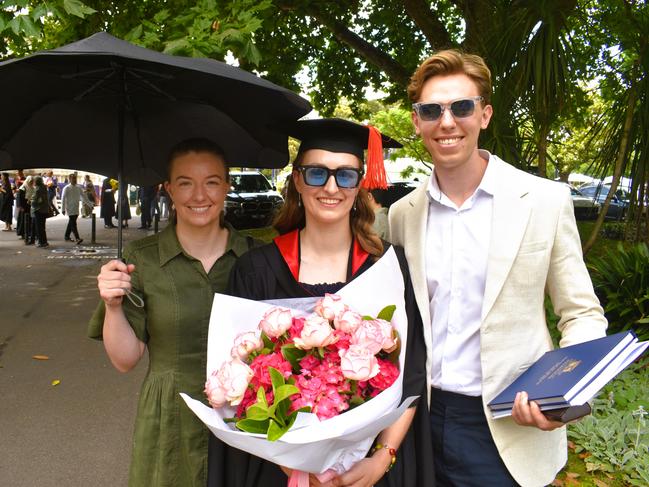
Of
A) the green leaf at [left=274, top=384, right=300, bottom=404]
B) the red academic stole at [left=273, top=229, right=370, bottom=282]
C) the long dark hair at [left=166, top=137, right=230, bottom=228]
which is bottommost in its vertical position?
the green leaf at [left=274, top=384, right=300, bottom=404]

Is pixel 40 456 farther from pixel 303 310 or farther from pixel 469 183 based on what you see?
pixel 469 183

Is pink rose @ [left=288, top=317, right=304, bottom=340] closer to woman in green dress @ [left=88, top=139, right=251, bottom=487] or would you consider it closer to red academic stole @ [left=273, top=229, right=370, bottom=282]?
red academic stole @ [left=273, top=229, right=370, bottom=282]

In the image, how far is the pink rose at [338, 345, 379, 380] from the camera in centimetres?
156

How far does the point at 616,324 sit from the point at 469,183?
4139 millimetres

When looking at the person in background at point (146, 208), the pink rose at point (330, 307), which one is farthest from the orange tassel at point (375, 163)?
the person in background at point (146, 208)

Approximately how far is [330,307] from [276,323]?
0.16 m

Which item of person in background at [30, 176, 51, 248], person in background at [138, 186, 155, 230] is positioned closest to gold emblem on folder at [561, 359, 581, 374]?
person in background at [30, 176, 51, 248]

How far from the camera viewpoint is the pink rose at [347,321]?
65.2 inches

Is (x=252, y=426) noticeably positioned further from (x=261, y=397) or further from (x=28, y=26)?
(x=28, y=26)

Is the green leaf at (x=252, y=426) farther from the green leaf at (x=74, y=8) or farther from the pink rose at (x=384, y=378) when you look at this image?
the green leaf at (x=74, y=8)

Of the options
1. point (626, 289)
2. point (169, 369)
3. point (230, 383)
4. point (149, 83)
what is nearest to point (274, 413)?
point (230, 383)

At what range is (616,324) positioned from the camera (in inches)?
216

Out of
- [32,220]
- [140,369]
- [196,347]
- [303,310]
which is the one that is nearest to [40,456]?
[140,369]

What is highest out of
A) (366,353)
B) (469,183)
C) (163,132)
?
(163,132)
